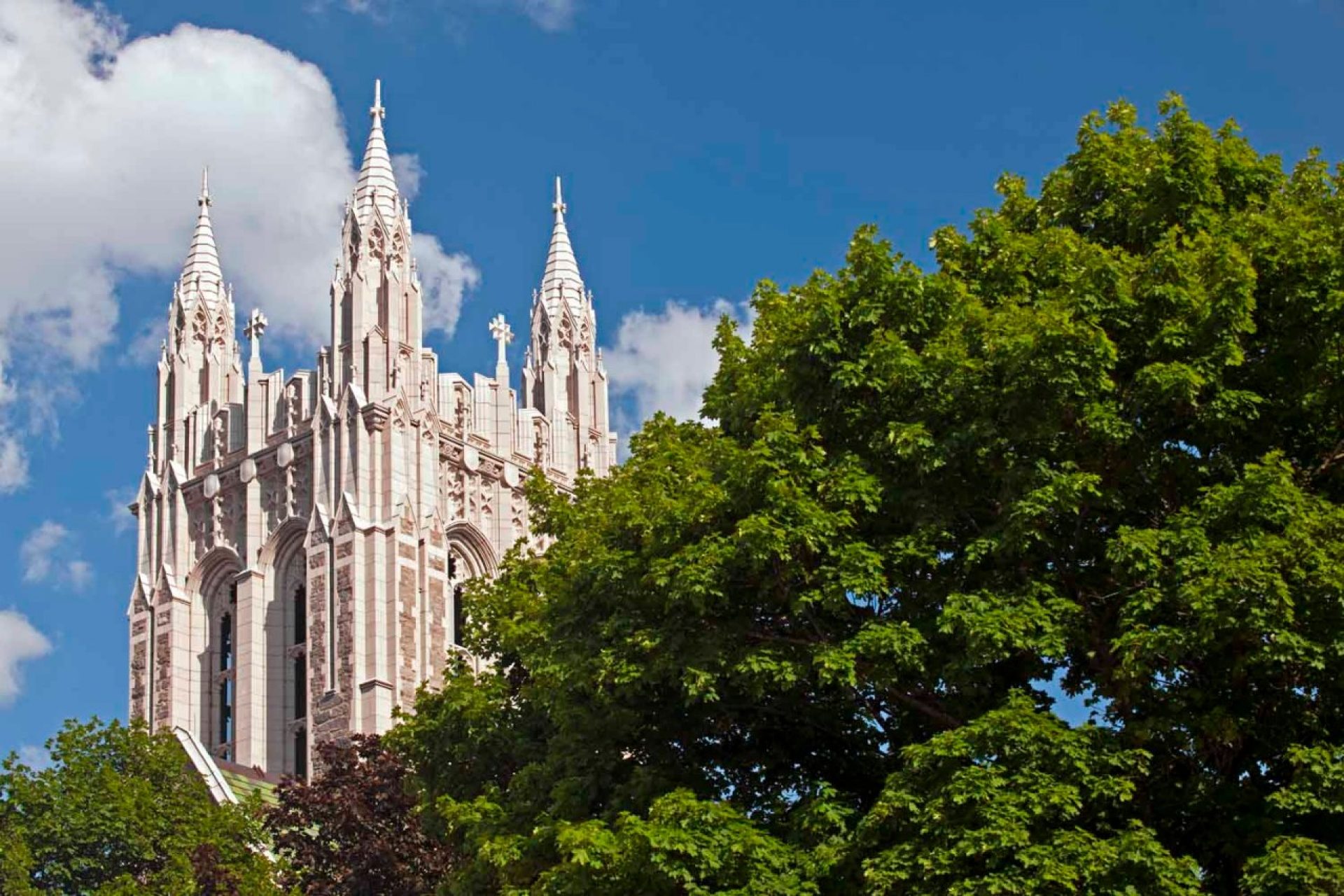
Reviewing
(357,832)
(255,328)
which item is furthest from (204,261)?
(357,832)

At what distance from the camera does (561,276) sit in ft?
261

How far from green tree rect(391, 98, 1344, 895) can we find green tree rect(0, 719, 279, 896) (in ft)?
73.9

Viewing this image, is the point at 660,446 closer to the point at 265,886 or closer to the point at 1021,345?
the point at 1021,345

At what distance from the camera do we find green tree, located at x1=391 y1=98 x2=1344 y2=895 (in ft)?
71.1

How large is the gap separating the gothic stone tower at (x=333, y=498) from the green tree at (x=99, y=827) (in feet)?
48.1

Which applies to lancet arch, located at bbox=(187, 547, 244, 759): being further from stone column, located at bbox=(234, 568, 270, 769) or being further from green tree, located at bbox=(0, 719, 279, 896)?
green tree, located at bbox=(0, 719, 279, 896)

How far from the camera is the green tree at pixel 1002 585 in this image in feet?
71.1

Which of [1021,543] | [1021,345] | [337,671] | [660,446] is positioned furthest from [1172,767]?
[337,671]

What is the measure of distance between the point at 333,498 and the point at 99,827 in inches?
839

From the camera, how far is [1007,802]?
21344 millimetres

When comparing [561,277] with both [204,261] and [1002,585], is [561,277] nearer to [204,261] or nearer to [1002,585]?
[204,261]

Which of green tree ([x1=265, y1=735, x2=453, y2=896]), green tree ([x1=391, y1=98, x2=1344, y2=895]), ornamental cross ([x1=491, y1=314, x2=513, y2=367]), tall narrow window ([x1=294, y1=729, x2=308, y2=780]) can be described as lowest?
green tree ([x1=391, y1=98, x2=1344, y2=895])

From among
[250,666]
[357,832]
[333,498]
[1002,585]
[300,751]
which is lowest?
[1002,585]

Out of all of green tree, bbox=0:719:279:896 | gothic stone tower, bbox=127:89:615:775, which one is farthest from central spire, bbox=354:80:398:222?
green tree, bbox=0:719:279:896
